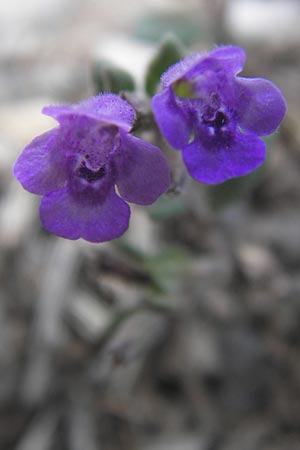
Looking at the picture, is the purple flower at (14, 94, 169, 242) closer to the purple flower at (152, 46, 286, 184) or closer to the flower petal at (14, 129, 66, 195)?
the flower petal at (14, 129, 66, 195)

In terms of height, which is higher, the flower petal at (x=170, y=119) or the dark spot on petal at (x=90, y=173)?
the flower petal at (x=170, y=119)

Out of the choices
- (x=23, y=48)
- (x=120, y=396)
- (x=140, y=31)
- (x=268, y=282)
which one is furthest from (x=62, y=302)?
(x=23, y=48)

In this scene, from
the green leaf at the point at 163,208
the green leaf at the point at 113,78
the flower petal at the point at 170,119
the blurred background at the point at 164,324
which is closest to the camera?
the flower petal at the point at 170,119

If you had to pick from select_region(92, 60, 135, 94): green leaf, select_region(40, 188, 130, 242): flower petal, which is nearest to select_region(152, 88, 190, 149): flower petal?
select_region(40, 188, 130, 242): flower petal

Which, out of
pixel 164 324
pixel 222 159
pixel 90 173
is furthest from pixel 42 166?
pixel 164 324

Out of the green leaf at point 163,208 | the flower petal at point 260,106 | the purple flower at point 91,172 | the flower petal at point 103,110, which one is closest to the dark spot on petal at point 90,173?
the purple flower at point 91,172

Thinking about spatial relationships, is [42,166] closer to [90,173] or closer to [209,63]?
[90,173]

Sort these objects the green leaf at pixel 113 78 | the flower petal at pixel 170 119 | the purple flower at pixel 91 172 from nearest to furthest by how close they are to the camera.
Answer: the flower petal at pixel 170 119 → the purple flower at pixel 91 172 → the green leaf at pixel 113 78

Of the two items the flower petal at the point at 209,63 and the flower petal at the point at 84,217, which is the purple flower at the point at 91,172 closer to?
the flower petal at the point at 84,217
